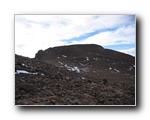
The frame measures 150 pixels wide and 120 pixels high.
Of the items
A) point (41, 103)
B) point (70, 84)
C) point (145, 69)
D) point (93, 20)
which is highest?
point (93, 20)

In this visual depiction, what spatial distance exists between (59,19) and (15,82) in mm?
1072

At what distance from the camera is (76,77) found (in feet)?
10.7

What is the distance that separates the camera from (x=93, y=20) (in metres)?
3.19

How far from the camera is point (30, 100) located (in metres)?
3.10

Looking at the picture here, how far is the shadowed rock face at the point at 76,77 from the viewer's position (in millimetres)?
3127

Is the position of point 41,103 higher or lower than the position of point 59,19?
lower

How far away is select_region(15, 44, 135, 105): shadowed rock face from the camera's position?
3127 mm
